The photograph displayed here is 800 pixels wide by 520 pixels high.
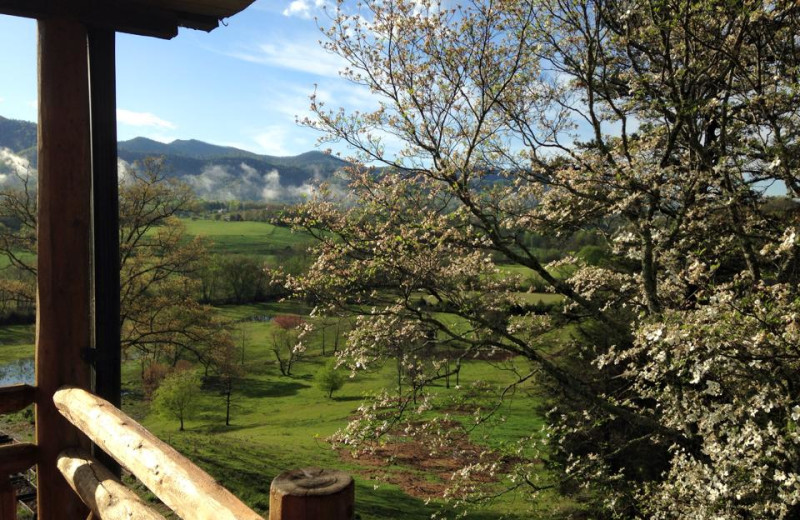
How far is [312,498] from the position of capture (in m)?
1.10

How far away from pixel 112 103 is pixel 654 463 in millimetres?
12501

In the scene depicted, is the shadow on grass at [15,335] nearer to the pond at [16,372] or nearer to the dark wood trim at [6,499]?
the pond at [16,372]

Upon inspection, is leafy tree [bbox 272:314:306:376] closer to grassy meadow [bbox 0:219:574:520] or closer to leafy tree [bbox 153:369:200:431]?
grassy meadow [bbox 0:219:574:520]

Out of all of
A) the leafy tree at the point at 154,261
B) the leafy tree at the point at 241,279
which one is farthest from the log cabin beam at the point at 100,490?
the leafy tree at the point at 241,279

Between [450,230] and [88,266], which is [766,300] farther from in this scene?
[88,266]

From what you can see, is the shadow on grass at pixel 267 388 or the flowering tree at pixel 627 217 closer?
the flowering tree at pixel 627 217

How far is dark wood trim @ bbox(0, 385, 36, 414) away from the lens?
2.71m

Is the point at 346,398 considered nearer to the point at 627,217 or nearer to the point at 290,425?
the point at 290,425

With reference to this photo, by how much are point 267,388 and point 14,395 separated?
3452 cm

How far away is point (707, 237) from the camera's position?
611 cm

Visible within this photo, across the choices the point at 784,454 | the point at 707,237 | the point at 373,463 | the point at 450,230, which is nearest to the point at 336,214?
the point at 450,230

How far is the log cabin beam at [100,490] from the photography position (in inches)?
74.8

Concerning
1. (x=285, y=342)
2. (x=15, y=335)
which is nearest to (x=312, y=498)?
(x=285, y=342)

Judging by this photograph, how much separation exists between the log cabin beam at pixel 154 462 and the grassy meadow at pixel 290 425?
219 inches
